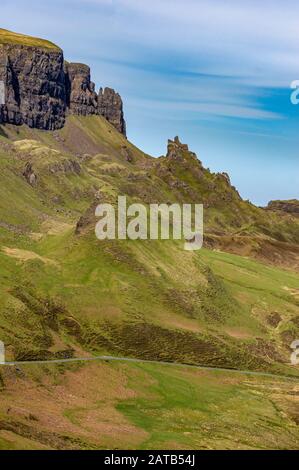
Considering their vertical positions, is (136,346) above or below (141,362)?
above

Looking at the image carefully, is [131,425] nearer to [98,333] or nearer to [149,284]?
[98,333]

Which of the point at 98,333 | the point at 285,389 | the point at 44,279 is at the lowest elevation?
the point at 285,389

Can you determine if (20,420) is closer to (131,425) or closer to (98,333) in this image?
(131,425)

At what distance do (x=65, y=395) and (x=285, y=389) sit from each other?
51647 millimetres

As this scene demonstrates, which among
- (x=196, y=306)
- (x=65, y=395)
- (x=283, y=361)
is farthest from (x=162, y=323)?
(x=65, y=395)

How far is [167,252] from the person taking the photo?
190 meters

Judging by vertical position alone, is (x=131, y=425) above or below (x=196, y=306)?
below

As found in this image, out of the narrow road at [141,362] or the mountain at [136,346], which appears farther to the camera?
the narrow road at [141,362]

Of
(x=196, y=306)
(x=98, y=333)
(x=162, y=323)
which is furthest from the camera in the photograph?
(x=196, y=306)

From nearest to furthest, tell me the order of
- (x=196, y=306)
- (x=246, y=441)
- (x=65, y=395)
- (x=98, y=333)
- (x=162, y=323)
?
(x=246, y=441) → (x=65, y=395) → (x=98, y=333) → (x=162, y=323) → (x=196, y=306)

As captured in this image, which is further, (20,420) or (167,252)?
(167,252)

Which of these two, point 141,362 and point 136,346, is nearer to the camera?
point 141,362

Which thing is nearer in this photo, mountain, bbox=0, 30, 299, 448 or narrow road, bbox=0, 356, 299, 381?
mountain, bbox=0, 30, 299, 448
